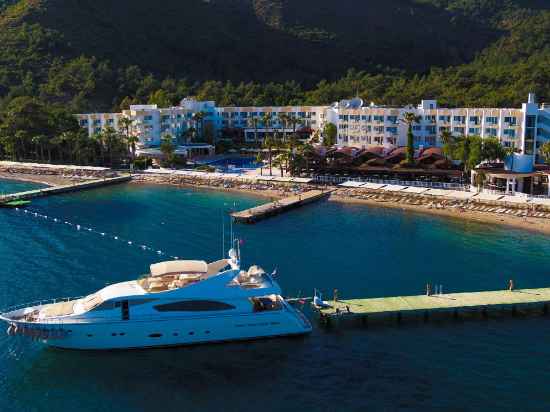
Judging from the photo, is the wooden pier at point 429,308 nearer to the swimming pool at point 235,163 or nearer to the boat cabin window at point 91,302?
the boat cabin window at point 91,302

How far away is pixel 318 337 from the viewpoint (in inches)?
1496

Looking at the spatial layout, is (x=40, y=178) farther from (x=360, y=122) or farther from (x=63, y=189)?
(x=360, y=122)

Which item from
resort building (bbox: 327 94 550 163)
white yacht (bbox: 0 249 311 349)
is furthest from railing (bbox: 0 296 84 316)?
resort building (bbox: 327 94 550 163)

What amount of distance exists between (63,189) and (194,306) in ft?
185

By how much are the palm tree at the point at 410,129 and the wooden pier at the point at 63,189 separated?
135 feet

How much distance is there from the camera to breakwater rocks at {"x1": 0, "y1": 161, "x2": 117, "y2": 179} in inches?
3917

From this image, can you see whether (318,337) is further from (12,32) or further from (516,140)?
(12,32)

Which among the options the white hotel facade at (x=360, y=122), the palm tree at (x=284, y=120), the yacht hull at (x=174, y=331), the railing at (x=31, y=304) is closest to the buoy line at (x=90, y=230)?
the railing at (x=31, y=304)

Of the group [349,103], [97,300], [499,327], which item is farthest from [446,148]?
[97,300]

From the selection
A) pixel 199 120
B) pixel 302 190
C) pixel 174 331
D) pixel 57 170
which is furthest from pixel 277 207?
pixel 199 120

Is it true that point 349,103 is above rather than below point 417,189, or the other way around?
above

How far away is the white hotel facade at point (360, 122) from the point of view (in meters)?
91.2

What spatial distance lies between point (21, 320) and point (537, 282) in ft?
115

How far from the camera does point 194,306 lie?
36.8 m
